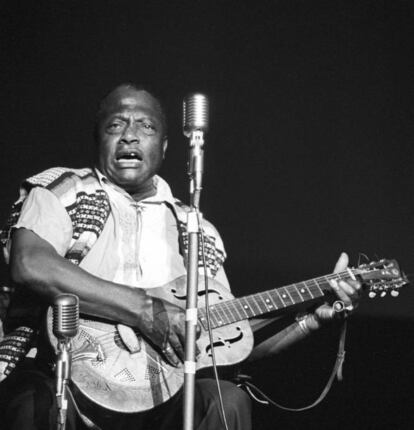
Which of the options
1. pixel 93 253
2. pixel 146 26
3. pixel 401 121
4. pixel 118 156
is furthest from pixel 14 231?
pixel 401 121

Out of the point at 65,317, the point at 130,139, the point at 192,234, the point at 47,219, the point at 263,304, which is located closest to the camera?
the point at 65,317

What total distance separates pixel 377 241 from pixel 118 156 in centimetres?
145

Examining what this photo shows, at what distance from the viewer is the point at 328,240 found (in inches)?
137

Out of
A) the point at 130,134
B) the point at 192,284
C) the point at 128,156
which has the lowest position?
the point at 192,284

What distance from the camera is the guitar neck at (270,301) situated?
2.69 meters

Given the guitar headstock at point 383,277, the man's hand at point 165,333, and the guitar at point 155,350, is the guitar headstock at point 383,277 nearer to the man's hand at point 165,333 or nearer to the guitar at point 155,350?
the guitar at point 155,350

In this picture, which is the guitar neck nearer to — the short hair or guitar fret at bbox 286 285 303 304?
guitar fret at bbox 286 285 303 304

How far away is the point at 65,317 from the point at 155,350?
66 cm

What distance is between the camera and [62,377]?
1941mm

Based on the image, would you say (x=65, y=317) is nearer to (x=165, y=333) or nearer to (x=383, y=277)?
(x=165, y=333)

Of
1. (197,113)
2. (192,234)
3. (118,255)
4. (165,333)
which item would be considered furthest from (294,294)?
(197,113)

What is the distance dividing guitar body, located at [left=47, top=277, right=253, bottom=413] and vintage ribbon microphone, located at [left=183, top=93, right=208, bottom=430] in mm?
439

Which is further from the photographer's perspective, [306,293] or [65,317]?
[306,293]

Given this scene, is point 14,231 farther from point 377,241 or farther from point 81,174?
point 377,241
